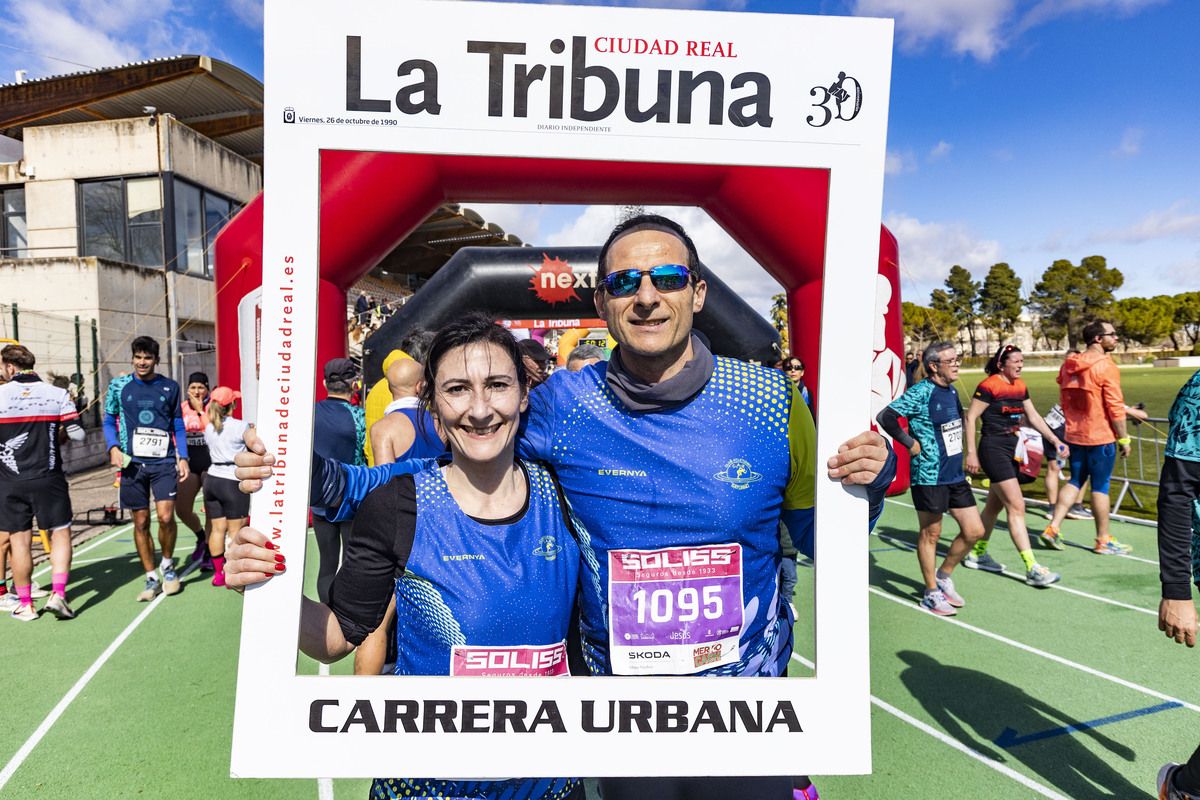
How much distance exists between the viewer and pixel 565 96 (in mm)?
1351

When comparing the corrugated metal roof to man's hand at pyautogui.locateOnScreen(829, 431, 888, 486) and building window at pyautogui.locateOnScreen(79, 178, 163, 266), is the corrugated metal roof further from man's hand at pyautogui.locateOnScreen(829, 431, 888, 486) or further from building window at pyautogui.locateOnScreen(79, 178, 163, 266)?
man's hand at pyautogui.locateOnScreen(829, 431, 888, 486)

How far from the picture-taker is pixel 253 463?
133cm

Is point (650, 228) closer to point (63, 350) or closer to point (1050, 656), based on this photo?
point (1050, 656)

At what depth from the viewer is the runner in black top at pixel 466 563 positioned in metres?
1.43

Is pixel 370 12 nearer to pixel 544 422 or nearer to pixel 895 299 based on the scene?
pixel 544 422

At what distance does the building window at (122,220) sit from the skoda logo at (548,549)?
16197mm

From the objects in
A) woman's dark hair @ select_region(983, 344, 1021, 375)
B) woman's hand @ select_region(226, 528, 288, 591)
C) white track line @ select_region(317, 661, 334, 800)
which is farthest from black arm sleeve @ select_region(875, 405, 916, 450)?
woman's hand @ select_region(226, 528, 288, 591)

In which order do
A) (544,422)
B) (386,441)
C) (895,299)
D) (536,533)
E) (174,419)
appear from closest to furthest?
(536,533) → (544,422) → (386,441) → (895,299) → (174,419)

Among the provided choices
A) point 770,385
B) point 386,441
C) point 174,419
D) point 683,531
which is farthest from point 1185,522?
point 174,419

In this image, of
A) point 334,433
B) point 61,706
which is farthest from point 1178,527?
point 61,706

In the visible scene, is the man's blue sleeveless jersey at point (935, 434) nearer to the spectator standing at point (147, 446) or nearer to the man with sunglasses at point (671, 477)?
the man with sunglasses at point (671, 477)

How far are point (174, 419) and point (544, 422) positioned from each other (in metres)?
5.29

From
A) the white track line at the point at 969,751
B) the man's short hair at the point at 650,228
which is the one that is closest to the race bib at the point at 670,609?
the man's short hair at the point at 650,228

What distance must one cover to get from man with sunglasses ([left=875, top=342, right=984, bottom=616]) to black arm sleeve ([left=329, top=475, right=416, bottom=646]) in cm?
445
